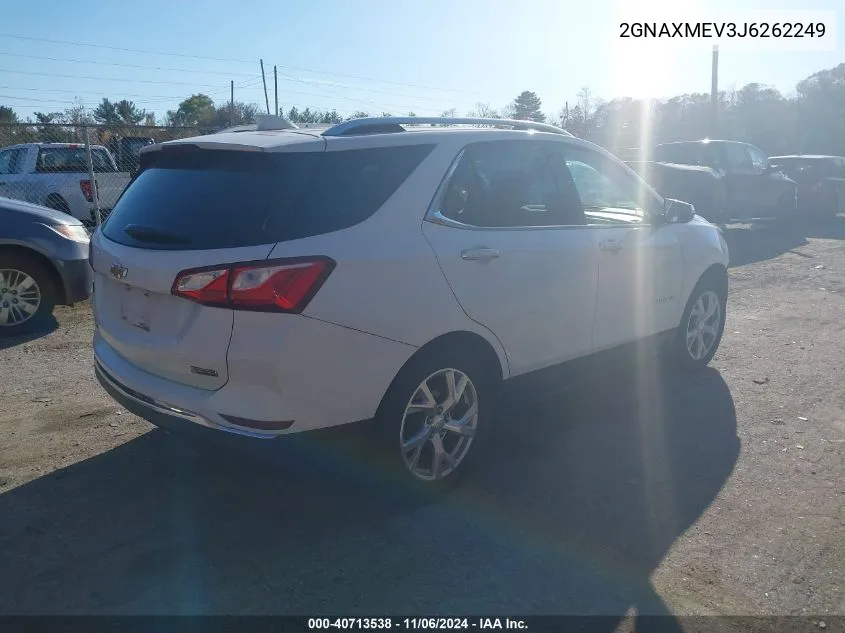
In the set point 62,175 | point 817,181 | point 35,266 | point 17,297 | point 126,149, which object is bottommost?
point 17,297

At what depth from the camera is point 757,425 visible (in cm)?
526

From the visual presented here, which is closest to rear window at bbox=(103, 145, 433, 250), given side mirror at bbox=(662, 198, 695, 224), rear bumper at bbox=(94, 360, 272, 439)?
rear bumper at bbox=(94, 360, 272, 439)

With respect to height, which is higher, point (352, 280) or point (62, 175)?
point (62, 175)

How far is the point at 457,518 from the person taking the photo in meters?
3.93

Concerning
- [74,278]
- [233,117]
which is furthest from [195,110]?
[74,278]

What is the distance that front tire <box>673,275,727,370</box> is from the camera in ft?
20.0

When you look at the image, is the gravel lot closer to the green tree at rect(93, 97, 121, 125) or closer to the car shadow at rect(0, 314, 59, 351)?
the car shadow at rect(0, 314, 59, 351)

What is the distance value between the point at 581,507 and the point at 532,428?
1.17m

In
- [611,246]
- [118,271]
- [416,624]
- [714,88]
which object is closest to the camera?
[416,624]

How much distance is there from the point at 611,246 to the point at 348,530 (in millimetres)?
2410

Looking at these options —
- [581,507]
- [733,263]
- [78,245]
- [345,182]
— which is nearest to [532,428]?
[581,507]

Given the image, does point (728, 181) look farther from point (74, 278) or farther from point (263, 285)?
point (263, 285)

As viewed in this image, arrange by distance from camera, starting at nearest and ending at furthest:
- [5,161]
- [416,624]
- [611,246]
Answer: [416,624] < [611,246] < [5,161]

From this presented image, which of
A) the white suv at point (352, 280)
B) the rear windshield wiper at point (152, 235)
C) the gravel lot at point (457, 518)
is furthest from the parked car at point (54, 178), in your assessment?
the white suv at point (352, 280)
